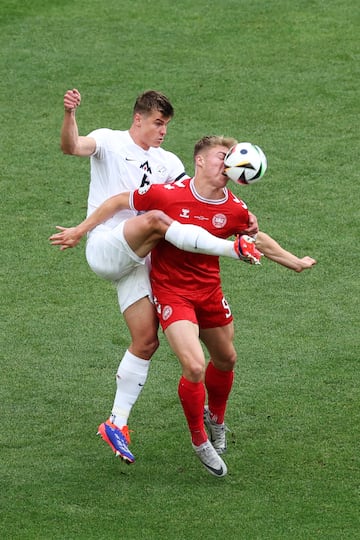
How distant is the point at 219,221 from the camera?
789cm

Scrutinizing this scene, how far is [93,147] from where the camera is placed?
325 inches

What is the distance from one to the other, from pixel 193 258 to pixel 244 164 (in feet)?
2.33

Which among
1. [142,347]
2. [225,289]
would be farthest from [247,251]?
[225,289]

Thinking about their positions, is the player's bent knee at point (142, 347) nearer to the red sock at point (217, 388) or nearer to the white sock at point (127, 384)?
the white sock at point (127, 384)

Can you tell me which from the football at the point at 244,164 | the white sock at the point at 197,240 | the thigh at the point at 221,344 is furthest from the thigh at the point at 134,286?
the football at the point at 244,164

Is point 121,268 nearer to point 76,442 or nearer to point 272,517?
point 76,442

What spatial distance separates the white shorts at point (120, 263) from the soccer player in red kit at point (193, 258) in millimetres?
73

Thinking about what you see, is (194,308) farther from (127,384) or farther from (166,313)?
(127,384)

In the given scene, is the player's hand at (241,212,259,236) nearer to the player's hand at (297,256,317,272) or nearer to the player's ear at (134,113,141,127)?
the player's hand at (297,256,317,272)

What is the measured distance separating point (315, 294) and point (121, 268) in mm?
3167

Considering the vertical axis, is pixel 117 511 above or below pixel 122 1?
below

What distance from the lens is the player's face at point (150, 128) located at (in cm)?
824

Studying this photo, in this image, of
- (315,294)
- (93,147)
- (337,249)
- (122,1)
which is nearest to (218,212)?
(93,147)

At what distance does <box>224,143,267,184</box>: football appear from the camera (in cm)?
770
